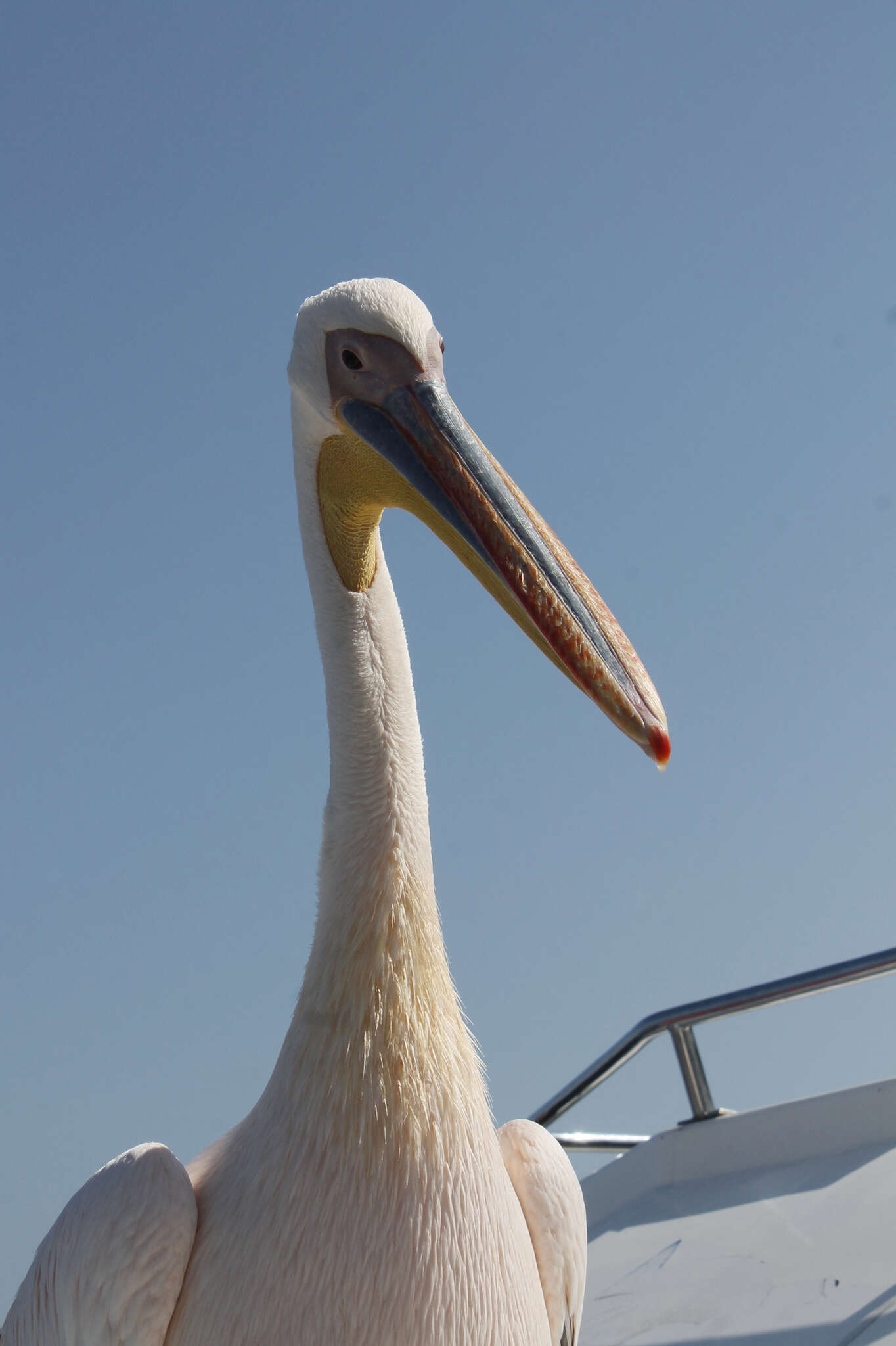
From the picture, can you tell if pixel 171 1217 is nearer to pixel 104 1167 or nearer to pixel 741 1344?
pixel 104 1167

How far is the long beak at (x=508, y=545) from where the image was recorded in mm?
1598

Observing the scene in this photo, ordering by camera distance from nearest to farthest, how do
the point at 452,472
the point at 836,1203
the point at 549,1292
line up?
1. the point at 452,472
2. the point at 549,1292
3. the point at 836,1203

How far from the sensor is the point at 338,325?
1.99 metres

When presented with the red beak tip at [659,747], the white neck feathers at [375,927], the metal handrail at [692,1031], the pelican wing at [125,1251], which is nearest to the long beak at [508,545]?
the red beak tip at [659,747]

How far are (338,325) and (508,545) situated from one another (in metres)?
0.54

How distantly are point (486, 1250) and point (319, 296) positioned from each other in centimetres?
164

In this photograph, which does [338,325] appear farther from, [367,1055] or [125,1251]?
[125,1251]

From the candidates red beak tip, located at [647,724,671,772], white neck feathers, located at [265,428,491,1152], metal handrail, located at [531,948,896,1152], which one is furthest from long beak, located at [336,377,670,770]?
metal handrail, located at [531,948,896,1152]

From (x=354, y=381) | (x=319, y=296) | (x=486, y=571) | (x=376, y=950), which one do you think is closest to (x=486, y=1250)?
(x=376, y=950)

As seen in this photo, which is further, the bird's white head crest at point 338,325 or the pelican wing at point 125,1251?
the bird's white head crest at point 338,325

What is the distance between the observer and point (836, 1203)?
10.2 ft

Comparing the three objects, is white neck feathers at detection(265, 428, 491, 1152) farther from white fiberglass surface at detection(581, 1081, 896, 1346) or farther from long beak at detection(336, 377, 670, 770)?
white fiberglass surface at detection(581, 1081, 896, 1346)

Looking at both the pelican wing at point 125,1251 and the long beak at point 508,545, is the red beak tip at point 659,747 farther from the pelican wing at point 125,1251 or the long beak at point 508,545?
the pelican wing at point 125,1251

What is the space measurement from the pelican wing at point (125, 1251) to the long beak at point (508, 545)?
1.03 meters
